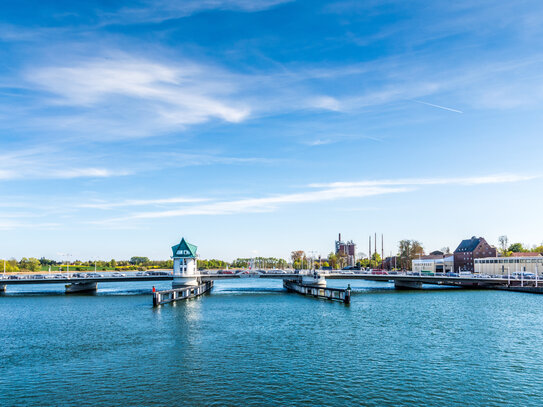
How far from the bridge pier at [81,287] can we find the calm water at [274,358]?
62.9 meters

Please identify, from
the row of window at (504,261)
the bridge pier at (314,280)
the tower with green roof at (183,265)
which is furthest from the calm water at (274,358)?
the row of window at (504,261)

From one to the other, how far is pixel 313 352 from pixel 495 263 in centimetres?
15964

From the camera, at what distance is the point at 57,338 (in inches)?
2406

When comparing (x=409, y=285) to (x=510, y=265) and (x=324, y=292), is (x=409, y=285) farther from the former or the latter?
(x=324, y=292)

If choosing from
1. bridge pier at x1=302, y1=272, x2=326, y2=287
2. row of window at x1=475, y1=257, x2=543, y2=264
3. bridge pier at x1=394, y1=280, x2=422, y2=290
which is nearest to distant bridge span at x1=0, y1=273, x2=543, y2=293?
bridge pier at x1=302, y1=272, x2=326, y2=287

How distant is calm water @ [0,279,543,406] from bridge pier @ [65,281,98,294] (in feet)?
206

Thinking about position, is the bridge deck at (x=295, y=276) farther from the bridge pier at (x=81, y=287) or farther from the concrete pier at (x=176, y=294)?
the concrete pier at (x=176, y=294)

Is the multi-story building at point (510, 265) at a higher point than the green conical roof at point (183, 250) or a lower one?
lower

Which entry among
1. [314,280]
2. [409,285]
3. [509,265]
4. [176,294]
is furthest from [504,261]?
[176,294]

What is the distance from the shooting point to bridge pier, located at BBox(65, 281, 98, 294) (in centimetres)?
14425

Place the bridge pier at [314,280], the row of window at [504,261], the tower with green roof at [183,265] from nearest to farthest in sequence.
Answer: the tower with green roof at [183,265], the bridge pier at [314,280], the row of window at [504,261]

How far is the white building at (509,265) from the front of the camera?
164 metres

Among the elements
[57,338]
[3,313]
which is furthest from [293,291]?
[57,338]

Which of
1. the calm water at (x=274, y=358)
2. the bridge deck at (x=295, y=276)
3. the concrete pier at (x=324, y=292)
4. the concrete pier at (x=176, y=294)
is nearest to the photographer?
the calm water at (x=274, y=358)
